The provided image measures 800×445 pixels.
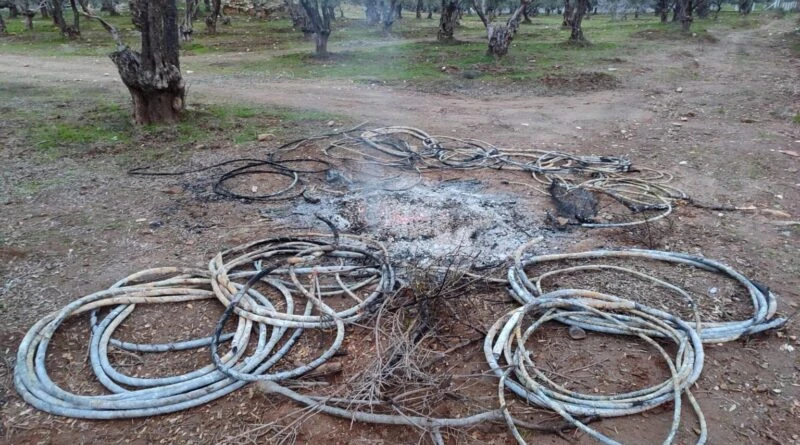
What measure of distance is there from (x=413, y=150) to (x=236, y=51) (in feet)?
39.6

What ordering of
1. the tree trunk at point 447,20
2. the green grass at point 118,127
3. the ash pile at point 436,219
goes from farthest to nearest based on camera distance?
1. the tree trunk at point 447,20
2. the green grass at point 118,127
3. the ash pile at point 436,219

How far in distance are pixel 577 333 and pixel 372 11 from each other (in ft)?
79.0

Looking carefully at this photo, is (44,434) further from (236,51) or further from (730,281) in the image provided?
(236,51)

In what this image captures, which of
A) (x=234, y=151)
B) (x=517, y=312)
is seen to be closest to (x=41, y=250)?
(x=234, y=151)

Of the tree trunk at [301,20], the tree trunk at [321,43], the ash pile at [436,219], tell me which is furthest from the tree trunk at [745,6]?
the ash pile at [436,219]

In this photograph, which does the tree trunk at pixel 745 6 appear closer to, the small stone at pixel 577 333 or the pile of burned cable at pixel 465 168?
the pile of burned cable at pixel 465 168

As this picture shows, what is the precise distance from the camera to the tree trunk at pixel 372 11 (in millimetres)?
23125

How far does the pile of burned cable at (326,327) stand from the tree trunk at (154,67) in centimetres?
426

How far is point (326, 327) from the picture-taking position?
2.97m

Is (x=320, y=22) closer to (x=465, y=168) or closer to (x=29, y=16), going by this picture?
(x=465, y=168)

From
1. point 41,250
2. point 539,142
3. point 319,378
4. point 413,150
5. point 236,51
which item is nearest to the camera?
point 319,378

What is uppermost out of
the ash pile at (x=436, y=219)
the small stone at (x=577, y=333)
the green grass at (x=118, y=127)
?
the green grass at (x=118, y=127)

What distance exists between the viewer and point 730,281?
3410 millimetres

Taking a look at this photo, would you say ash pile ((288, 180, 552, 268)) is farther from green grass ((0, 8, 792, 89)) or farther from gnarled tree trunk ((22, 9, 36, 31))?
gnarled tree trunk ((22, 9, 36, 31))
